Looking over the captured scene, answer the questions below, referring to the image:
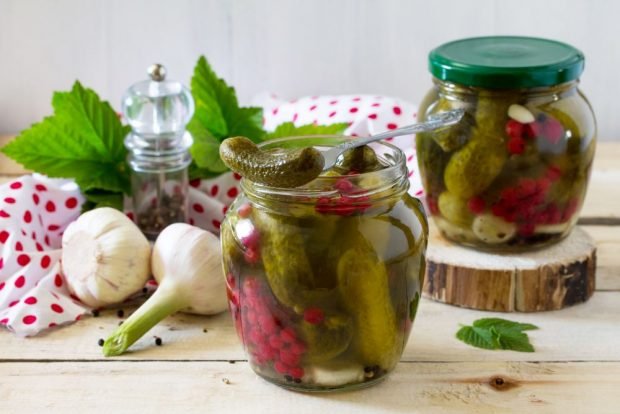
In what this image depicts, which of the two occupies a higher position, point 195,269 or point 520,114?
point 520,114

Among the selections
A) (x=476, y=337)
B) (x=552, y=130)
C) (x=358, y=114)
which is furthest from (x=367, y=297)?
(x=358, y=114)

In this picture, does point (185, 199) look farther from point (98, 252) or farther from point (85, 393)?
point (85, 393)

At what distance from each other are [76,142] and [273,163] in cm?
47

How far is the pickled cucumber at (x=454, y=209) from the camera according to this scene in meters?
1.13

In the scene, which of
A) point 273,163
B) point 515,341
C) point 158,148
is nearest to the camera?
point 273,163

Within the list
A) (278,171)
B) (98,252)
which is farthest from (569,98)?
(98,252)

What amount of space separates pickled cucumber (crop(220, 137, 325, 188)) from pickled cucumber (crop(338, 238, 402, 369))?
0.08 metres

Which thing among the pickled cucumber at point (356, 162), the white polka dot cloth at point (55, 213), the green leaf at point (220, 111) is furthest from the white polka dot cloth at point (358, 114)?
the pickled cucumber at point (356, 162)

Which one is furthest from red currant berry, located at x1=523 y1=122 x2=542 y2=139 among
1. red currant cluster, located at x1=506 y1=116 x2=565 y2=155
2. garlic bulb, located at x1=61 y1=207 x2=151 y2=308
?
garlic bulb, located at x1=61 y1=207 x2=151 y2=308

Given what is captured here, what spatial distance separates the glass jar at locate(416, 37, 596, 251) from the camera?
1074mm

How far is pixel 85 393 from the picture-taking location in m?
0.96

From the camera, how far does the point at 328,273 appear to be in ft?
2.89

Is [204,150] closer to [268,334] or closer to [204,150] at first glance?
[204,150]

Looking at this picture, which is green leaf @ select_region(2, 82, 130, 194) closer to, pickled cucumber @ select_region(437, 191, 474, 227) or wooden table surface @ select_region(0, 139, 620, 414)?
wooden table surface @ select_region(0, 139, 620, 414)
